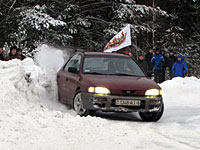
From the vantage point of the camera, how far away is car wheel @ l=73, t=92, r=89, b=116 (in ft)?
27.7

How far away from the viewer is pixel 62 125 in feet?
23.7

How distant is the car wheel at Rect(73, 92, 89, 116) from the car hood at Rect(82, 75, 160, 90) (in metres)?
0.40

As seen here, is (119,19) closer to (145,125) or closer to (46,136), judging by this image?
(145,125)

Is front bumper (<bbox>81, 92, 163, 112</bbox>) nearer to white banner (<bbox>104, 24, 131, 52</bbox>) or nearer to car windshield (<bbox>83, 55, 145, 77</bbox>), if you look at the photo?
car windshield (<bbox>83, 55, 145, 77</bbox>)

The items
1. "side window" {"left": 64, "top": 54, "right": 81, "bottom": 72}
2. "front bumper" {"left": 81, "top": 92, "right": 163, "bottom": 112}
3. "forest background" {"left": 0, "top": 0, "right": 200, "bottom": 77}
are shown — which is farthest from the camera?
"forest background" {"left": 0, "top": 0, "right": 200, "bottom": 77}

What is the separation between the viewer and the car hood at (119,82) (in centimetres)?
826

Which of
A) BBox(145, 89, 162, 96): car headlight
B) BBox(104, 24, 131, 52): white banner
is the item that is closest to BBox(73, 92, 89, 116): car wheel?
BBox(145, 89, 162, 96): car headlight

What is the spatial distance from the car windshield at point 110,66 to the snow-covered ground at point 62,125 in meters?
0.96

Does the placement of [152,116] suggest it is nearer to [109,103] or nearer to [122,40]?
[109,103]

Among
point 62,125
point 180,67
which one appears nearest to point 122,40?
point 180,67

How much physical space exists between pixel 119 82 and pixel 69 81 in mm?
1511

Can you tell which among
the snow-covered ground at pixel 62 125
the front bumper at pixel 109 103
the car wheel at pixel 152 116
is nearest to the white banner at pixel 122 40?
the snow-covered ground at pixel 62 125

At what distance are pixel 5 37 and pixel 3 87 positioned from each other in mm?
16331

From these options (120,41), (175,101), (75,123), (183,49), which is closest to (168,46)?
(183,49)
